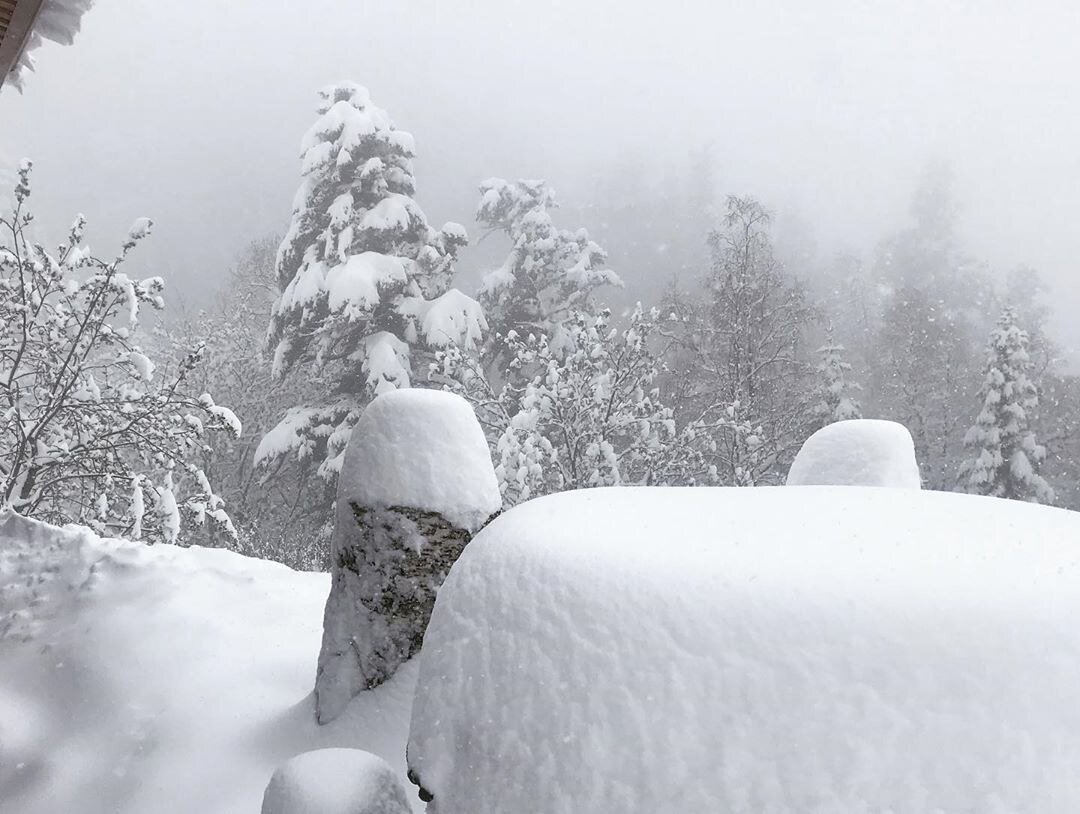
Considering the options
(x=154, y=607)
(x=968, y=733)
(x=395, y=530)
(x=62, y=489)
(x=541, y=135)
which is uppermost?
(x=541, y=135)

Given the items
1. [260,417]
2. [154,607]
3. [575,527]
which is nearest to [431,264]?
[260,417]

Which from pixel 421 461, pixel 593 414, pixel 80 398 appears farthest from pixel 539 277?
pixel 421 461

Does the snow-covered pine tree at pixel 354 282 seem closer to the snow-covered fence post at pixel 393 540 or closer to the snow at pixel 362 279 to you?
the snow at pixel 362 279

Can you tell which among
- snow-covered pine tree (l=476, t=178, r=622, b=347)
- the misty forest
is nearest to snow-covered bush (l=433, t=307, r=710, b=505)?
the misty forest

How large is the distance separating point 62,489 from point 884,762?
982 cm

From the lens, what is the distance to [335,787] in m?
2.79

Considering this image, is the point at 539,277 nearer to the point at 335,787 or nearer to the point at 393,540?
the point at 393,540

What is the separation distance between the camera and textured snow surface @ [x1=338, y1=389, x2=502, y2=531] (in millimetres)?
5629

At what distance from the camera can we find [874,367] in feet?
95.3

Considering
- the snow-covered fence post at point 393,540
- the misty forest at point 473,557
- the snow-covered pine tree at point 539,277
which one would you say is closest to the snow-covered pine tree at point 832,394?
the misty forest at point 473,557

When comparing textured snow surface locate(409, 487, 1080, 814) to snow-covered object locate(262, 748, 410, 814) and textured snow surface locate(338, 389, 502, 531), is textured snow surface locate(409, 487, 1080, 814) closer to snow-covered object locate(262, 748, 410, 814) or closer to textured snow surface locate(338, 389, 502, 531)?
snow-covered object locate(262, 748, 410, 814)

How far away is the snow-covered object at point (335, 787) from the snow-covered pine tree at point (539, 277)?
1713 centimetres

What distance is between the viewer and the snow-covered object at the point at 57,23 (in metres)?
2.85

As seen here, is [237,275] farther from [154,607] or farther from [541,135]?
[541,135]
